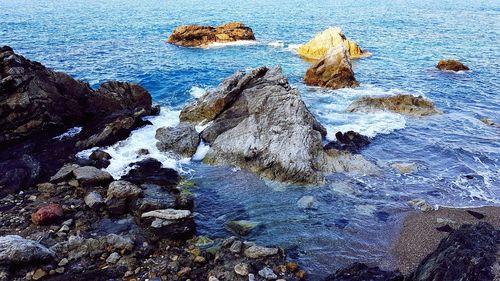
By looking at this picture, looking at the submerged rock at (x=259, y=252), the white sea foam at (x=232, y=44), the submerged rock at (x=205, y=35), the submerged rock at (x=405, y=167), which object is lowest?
the submerged rock at (x=405, y=167)

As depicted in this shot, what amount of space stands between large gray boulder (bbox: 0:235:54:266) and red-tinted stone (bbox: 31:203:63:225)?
7.15 feet

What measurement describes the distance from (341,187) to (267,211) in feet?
15.5

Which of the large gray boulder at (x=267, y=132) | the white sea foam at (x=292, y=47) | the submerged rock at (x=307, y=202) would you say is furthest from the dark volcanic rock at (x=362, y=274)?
the white sea foam at (x=292, y=47)

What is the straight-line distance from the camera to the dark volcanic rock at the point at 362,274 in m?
13.1

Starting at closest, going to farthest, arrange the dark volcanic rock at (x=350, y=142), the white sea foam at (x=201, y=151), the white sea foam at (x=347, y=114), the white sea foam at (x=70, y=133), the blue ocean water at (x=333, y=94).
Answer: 1. the blue ocean water at (x=333, y=94)
2. the white sea foam at (x=201, y=151)
3. the white sea foam at (x=70, y=133)
4. the dark volcanic rock at (x=350, y=142)
5. the white sea foam at (x=347, y=114)

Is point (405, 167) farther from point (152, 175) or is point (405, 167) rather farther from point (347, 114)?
point (152, 175)

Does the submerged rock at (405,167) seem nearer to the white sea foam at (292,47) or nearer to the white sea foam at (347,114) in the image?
the white sea foam at (347,114)

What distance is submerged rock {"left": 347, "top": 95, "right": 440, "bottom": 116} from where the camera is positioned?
3391 centimetres

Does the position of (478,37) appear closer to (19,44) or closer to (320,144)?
(320,144)

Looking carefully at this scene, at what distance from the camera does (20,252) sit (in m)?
14.4

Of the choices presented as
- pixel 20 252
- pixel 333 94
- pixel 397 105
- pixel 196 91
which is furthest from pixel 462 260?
pixel 196 91

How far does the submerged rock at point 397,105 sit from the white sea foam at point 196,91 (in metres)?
13.8

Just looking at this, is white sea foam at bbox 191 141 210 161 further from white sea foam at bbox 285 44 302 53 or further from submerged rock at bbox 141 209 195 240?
white sea foam at bbox 285 44 302 53

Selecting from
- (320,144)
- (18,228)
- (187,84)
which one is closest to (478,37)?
(187,84)
